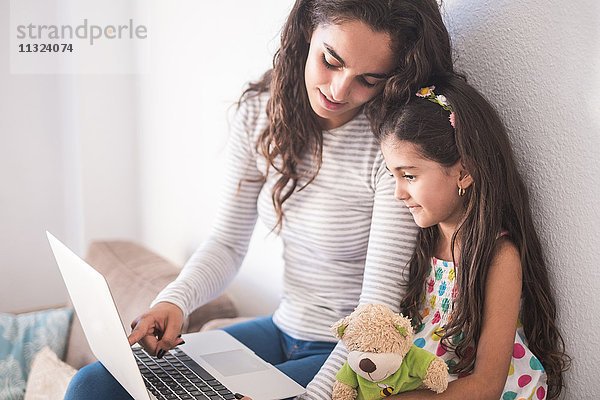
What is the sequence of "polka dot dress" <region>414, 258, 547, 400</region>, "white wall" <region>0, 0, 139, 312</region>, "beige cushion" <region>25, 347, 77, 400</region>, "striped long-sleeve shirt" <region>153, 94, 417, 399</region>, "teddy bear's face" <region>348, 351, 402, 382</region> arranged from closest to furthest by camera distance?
"teddy bear's face" <region>348, 351, 402, 382</region>
"polka dot dress" <region>414, 258, 547, 400</region>
"striped long-sleeve shirt" <region>153, 94, 417, 399</region>
"beige cushion" <region>25, 347, 77, 400</region>
"white wall" <region>0, 0, 139, 312</region>

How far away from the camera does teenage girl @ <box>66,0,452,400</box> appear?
3.44 feet

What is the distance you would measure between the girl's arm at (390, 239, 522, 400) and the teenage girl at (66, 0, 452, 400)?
0.58 feet

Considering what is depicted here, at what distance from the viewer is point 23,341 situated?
178cm

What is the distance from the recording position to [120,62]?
241cm

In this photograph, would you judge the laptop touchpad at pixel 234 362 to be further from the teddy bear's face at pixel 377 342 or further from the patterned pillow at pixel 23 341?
the patterned pillow at pixel 23 341

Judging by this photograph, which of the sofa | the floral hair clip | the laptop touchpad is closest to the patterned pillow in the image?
the sofa

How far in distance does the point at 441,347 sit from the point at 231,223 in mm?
559

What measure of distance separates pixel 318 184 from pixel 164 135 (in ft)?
3.89

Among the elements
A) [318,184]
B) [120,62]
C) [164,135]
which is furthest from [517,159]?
[120,62]

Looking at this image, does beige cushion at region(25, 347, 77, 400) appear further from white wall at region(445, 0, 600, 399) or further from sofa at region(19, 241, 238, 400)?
white wall at region(445, 0, 600, 399)

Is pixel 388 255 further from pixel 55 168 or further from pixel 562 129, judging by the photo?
pixel 55 168

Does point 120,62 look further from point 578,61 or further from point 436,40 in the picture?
point 578,61

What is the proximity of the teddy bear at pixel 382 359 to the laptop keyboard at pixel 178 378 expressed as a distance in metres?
0.22

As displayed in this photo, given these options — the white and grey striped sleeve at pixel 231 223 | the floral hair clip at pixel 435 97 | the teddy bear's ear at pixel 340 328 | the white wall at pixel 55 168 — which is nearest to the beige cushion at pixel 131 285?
the white and grey striped sleeve at pixel 231 223
